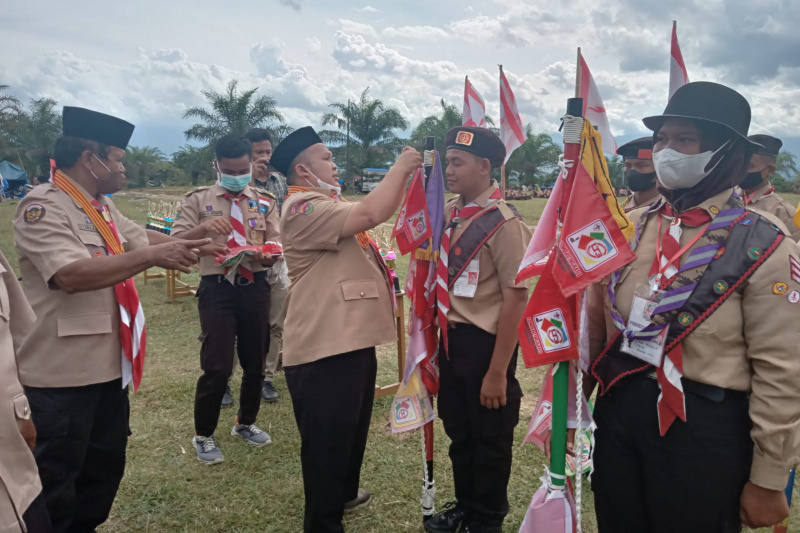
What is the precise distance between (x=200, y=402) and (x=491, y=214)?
265 centimetres

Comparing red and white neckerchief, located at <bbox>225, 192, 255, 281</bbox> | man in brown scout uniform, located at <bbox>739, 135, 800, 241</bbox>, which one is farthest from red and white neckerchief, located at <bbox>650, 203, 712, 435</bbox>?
man in brown scout uniform, located at <bbox>739, 135, 800, 241</bbox>

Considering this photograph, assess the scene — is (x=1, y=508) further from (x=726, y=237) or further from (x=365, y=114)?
(x=365, y=114)

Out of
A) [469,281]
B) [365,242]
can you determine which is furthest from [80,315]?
[469,281]

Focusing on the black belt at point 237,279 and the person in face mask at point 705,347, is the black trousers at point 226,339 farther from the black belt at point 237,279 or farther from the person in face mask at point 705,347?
the person in face mask at point 705,347

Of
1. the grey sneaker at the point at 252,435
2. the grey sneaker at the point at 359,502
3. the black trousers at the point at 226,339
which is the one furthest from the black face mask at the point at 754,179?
the grey sneaker at the point at 252,435

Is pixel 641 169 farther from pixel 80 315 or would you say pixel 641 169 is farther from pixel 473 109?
pixel 80 315

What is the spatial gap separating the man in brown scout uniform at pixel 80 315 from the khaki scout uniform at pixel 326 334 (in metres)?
0.56

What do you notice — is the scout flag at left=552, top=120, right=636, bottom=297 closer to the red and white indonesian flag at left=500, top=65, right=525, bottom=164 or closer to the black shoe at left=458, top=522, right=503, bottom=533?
the red and white indonesian flag at left=500, top=65, right=525, bottom=164

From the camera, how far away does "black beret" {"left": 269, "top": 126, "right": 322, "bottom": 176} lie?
2.86 metres

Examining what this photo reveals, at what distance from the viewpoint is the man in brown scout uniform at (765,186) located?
473 centimetres

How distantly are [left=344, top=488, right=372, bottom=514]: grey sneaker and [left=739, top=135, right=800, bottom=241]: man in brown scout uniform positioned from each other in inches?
165

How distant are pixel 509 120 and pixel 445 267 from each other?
1.09 metres

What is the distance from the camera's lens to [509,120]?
10.7ft

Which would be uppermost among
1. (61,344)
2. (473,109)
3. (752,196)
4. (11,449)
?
(473,109)
